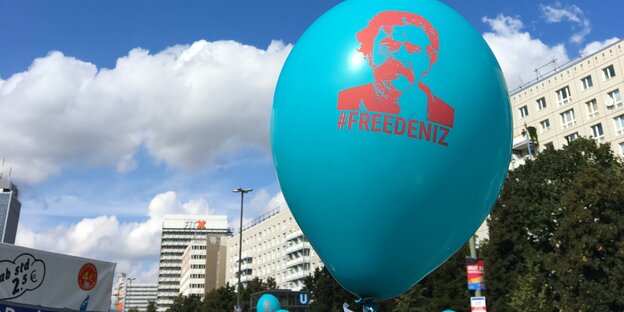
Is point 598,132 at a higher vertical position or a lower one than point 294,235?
higher

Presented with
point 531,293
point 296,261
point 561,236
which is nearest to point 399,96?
point 561,236

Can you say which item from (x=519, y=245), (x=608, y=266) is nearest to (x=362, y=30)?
(x=608, y=266)

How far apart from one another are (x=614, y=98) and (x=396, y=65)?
50015mm

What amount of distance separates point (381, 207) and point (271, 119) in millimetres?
2203

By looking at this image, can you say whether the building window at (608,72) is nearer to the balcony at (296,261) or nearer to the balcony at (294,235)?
the balcony at (296,261)

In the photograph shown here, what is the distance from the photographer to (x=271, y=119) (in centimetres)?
727

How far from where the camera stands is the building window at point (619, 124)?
47.3 metres

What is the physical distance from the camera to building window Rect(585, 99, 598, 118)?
165 ft

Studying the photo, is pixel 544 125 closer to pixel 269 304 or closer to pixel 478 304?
pixel 269 304

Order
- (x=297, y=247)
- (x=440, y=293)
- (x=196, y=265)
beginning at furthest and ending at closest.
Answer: (x=196, y=265) < (x=297, y=247) < (x=440, y=293)

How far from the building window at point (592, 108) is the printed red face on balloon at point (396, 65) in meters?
50.8

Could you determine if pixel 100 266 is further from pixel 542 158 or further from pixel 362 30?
pixel 542 158

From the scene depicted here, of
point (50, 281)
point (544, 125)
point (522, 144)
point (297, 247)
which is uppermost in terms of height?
point (544, 125)

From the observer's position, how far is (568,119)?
53188mm
